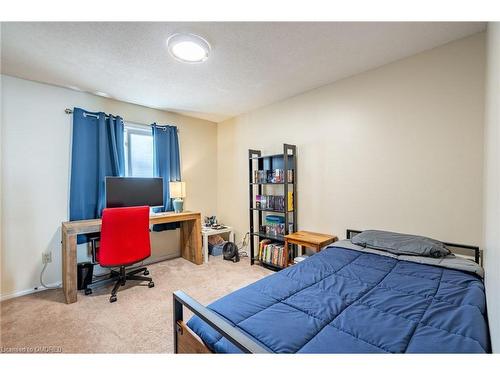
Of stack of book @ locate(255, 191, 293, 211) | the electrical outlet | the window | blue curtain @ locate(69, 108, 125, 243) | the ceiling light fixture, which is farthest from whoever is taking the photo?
the window

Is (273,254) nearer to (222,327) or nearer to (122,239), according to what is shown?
(122,239)

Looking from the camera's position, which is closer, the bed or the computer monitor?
the bed

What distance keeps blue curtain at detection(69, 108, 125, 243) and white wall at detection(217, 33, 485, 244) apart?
7.37 ft

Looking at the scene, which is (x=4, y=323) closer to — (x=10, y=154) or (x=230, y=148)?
(x=10, y=154)

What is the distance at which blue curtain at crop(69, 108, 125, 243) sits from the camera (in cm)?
280

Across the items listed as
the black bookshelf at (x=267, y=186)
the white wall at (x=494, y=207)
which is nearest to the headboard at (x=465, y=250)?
the white wall at (x=494, y=207)

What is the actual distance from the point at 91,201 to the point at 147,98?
5.10 ft

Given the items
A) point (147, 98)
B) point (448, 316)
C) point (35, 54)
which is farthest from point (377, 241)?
point (35, 54)

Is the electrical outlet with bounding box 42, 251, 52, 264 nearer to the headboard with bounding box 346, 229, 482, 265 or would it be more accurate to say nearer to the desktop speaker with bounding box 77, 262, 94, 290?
the desktop speaker with bounding box 77, 262, 94, 290

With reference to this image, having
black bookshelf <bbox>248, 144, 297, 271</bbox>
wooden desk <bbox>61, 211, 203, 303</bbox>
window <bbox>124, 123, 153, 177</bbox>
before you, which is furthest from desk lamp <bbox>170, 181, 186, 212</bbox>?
black bookshelf <bbox>248, 144, 297, 271</bbox>

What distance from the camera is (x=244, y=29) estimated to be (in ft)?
5.68

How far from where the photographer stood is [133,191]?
122 inches

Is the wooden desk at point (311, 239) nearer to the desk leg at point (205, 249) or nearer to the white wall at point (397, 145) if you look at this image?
the white wall at point (397, 145)

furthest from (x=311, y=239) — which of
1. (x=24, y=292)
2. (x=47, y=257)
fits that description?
(x=24, y=292)
